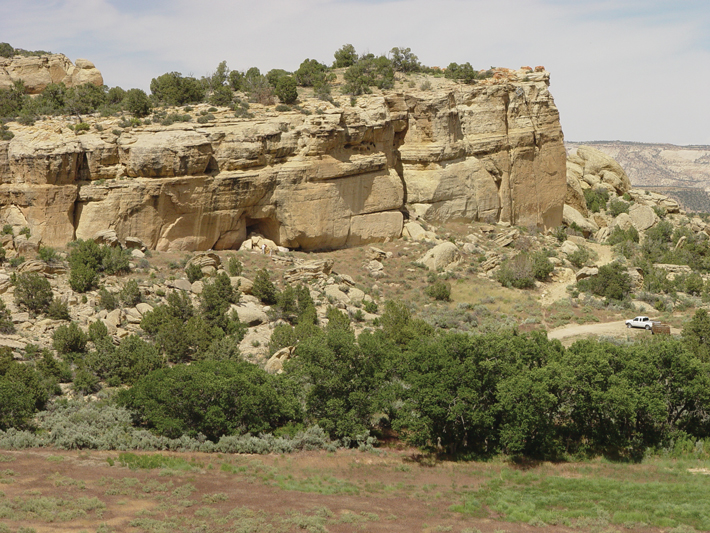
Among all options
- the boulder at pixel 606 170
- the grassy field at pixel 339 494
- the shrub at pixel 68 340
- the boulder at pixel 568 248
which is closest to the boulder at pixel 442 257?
the boulder at pixel 568 248

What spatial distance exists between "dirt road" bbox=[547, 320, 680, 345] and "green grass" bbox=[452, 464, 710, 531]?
515 inches

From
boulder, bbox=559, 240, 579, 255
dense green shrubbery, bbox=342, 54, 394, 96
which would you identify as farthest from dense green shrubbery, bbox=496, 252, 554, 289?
dense green shrubbery, bbox=342, 54, 394, 96

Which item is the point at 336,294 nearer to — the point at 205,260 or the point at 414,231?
the point at 205,260

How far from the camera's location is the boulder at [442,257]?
151 feet

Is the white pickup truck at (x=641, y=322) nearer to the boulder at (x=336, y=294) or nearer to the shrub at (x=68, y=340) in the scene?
the boulder at (x=336, y=294)

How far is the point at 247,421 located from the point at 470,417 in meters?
8.27

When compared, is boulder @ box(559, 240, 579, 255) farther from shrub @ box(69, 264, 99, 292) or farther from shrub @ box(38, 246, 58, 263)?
shrub @ box(38, 246, 58, 263)

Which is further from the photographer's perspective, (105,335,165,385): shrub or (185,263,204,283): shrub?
(185,263,204,283): shrub

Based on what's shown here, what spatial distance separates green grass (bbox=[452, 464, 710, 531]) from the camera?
2136 centimetres

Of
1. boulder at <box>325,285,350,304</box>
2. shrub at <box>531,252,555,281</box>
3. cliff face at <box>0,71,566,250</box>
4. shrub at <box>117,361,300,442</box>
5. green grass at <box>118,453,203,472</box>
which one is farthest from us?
shrub at <box>531,252,555,281</box>

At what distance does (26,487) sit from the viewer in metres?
21.2

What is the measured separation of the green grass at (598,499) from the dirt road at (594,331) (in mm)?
13087

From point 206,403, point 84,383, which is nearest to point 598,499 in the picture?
point 206,403

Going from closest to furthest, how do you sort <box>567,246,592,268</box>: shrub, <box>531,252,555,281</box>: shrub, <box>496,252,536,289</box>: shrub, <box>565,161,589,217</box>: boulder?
<box>496,252,536,289</box>: shrub → <box>531,252,555,281</box>: shrub → <box>567,246,592,268</box>: shrub → <box>565,161,589,217</box>: boulder
